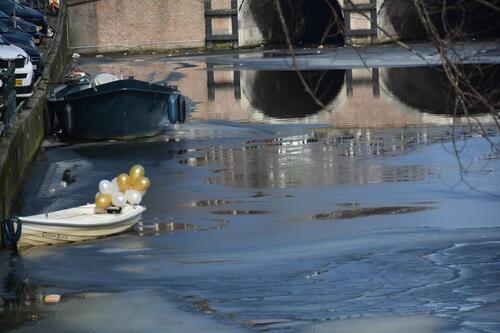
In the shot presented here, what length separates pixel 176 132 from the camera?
28.9 m

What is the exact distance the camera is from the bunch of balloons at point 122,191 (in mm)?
16203

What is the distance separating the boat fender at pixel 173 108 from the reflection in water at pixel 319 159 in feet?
7.61

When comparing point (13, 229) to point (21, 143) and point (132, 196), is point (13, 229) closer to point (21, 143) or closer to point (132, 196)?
point (132, 196)

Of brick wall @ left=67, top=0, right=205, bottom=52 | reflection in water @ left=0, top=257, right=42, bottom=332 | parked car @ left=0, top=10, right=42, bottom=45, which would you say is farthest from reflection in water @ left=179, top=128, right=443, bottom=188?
brick wall @ left=67, top=0, right=205, bottom=52

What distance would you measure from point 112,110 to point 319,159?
5551 mm

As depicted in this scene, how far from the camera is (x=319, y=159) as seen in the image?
2350 centimetres

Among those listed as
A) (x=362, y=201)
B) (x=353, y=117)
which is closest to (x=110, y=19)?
(x=353, y=117)

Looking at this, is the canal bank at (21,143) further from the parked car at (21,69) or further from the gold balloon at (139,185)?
the gold balloon at (139,185)

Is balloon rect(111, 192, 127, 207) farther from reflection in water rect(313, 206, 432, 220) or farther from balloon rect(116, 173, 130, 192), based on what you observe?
reflection in water rect(313, 206, 432, 220)

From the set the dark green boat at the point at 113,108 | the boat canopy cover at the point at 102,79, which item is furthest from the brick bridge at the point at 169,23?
the dark green boat at the point at 113,108

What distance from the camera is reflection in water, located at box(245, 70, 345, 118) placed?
33844 mm

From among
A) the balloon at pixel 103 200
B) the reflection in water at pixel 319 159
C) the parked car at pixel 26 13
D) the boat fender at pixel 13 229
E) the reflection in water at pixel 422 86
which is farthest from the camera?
the parked car at pixel 26 13

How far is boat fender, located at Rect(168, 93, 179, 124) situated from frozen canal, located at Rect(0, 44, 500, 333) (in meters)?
0.51

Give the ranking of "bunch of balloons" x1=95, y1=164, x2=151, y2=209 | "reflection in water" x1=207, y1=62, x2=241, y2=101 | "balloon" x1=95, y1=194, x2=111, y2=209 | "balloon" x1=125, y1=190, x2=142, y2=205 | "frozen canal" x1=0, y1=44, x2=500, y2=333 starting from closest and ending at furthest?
"frozen canal" x1=0, y1=44, x2=500, y2=333 < "balloon" x1=95, y1=194, x2=111, y2=209 < "bunch of balloons" x1=95, y1=164, x2=151, y2=209 < "balloon" x1=125, y1=190, x2=142, y2=205 < "reflection in water" x1=207, y1=62, x2=241, y2=101
